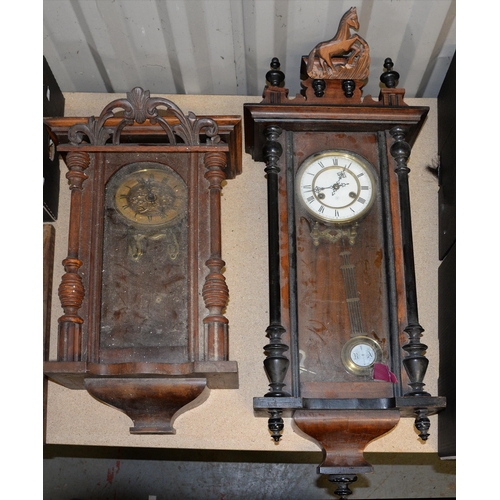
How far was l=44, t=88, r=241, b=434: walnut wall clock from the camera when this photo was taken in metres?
2.43

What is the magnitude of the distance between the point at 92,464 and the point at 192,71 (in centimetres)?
171

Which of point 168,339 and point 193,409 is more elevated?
point 168,339

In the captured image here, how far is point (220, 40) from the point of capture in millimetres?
2750

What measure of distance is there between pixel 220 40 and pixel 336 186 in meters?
0.68

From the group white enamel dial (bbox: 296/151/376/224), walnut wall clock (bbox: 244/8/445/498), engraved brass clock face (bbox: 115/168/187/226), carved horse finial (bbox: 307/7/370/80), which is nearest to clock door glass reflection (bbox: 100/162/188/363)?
engraved brass clock face (bbox: 115/168/187/226)

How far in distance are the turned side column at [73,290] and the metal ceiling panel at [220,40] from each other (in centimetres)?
50

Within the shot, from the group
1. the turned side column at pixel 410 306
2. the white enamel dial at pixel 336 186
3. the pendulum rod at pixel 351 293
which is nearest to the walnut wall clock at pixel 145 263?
the white enamel dial at pixel 336 186

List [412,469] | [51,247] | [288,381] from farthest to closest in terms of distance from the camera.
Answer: [412,469], [51,247], [288,381]

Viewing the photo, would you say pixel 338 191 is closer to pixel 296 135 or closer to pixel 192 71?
pixel 296 135

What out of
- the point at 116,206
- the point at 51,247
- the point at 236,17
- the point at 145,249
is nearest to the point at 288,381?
the point at 145,249

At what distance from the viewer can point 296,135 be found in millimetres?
2709

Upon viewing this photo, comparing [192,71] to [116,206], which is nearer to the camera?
[116,206]

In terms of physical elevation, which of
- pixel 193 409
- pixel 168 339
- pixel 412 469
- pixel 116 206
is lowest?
pixel 412 469

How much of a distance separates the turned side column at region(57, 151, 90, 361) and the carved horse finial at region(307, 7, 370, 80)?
2.98ft
